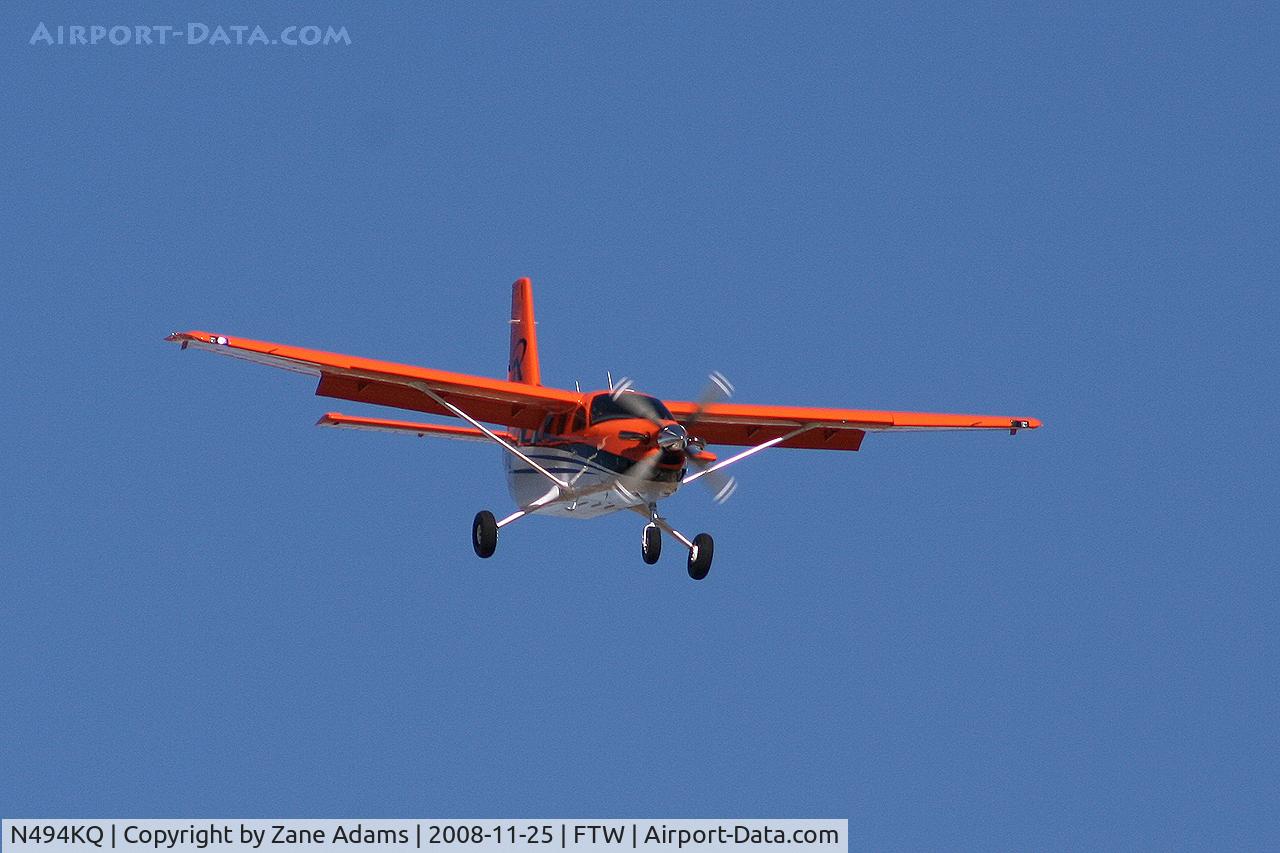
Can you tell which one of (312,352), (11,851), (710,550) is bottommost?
(11,851)

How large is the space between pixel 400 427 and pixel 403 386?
2.16m

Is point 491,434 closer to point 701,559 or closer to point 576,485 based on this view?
point 576,485

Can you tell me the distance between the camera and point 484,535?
138ft

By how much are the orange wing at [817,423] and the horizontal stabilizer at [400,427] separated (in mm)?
3909

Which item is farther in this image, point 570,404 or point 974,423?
point 974,423

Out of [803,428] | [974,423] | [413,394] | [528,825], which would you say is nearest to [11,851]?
[528,825]

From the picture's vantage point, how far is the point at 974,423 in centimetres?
4756

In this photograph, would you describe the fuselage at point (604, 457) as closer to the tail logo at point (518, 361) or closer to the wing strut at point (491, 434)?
the wing strut at point (491, 434)

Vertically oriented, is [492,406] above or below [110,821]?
above

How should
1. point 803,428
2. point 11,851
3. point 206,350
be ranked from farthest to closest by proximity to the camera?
point 803,428 → point 206,350 → point 11,851

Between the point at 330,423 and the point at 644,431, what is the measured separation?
6.84 m

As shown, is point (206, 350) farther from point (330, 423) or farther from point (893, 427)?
point (893, 427)

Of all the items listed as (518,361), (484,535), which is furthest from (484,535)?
(518,361)

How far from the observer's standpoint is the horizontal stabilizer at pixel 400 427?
44.3m
